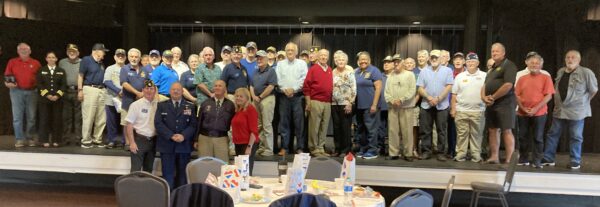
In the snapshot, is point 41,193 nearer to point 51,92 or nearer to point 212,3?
point 51,92

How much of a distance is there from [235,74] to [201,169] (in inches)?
88.0

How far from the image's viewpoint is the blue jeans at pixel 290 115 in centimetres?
711

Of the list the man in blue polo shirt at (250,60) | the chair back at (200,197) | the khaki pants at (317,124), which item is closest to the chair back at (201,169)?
the chair back at (200,197)

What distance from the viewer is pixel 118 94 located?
24.5ft

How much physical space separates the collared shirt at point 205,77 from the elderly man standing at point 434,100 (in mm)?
2592

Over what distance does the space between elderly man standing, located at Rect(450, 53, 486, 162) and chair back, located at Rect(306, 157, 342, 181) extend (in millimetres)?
2406

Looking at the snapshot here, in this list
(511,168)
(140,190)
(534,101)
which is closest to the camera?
(140,190)

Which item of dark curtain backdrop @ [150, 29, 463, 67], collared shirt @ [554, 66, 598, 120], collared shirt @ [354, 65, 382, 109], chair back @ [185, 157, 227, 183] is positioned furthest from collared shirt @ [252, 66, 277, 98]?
dark curtain backdrop @ [150, 29, 463, 67]

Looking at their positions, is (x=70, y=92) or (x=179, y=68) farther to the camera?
(x=179, y=68)

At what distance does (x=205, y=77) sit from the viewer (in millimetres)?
6902

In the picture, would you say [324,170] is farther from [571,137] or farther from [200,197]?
[571,137]

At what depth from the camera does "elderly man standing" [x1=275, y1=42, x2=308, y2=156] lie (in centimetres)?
704

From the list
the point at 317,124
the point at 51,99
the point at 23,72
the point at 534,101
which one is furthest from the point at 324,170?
the point at 23,72

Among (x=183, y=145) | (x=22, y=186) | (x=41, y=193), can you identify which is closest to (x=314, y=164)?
(x=183, y=145)
